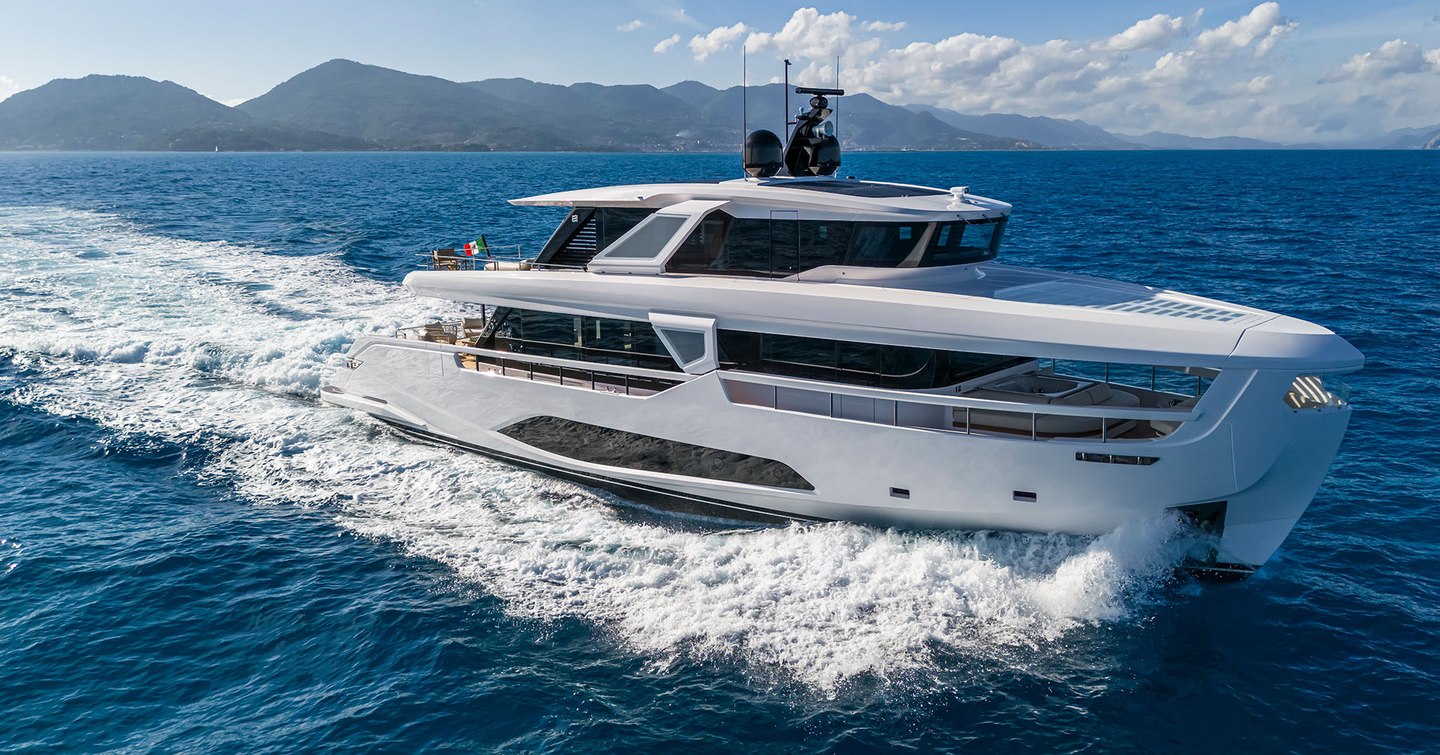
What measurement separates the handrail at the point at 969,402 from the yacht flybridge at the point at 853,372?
0.10 ft

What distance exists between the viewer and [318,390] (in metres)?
19.7

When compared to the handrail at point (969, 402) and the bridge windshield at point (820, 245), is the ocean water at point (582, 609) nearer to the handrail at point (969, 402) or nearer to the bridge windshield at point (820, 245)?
the handrail at point (969, 402)

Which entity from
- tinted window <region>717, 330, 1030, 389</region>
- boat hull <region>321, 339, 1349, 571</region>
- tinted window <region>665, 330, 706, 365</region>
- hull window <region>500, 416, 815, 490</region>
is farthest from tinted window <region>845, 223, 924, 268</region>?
hull window <region>500, 416, 815, 490</region>

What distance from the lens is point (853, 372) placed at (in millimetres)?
12789

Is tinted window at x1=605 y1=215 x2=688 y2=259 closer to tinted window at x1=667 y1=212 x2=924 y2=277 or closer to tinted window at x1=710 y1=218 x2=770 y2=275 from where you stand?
tinted window at x1=667 y1=212 x2=924 y2=277

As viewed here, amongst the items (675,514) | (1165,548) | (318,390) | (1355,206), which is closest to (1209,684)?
(1165,548)

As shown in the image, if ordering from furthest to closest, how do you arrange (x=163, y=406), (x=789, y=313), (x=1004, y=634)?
(x=163, y=406) → (x=789, y=313) → (x=1004, y=634)

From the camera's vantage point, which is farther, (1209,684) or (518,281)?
(518,281)

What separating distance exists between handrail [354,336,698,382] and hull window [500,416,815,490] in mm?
962

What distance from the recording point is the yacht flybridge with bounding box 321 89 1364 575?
1090 centimetres

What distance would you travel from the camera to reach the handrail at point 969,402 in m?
10.9

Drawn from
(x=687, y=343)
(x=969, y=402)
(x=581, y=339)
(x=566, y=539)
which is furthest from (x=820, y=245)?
(x=566, y=539)

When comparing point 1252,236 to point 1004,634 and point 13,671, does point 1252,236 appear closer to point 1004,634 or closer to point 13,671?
point 1004,634

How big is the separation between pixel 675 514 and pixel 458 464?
14.9 ft
